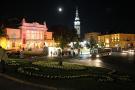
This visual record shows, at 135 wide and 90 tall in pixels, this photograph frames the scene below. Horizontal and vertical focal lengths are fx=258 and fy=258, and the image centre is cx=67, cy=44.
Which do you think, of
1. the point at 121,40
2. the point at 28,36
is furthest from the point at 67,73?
the point at 121,40

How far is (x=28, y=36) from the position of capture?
84500 mm

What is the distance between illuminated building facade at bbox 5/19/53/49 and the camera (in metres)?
76.6

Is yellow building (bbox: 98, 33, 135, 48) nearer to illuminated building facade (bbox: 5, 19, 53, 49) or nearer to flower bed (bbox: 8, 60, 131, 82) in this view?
illuminated building facade (bbox: 5, 19, 53, 49)

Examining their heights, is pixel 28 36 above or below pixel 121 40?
below

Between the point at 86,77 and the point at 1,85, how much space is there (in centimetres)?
515

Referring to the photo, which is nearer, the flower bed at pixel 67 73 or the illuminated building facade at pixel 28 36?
the flower bed at pixel 67 73

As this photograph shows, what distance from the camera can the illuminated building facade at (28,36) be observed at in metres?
76.6

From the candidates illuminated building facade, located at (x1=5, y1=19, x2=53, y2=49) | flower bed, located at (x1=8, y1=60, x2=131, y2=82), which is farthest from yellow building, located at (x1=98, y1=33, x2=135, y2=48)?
flower bed, located at (x1=8, y1=60, x2=131, y2=82)

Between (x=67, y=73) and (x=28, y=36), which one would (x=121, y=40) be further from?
(x=67, y=73)

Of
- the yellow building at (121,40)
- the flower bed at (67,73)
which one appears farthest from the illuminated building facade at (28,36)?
the flower bed at (67,73)

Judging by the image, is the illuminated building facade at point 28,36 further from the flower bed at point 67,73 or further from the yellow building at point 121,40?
the flower bed at point 67,73

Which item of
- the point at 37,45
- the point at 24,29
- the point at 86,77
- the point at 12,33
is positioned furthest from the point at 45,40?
the point at 86,77

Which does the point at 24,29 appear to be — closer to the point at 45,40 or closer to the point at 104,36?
the point at 45,40

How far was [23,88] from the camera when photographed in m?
12.2
